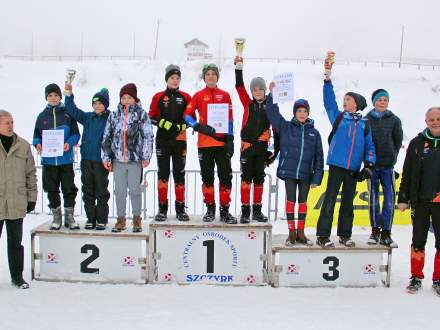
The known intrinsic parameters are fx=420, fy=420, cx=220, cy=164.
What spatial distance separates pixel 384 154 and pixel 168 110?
273cm

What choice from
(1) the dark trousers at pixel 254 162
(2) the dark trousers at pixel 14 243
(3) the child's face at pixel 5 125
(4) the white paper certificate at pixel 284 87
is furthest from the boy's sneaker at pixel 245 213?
(3) the child's face at pixel 5 125

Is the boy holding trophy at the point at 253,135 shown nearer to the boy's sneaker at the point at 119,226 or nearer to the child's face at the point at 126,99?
the child's face at the point at 126,99

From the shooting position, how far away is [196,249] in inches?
203

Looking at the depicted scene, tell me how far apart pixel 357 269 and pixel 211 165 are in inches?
87.8

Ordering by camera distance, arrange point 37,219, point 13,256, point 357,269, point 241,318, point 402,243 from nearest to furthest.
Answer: point 241,318 < point 13,256 < point 357,269 < point 402,243 < point 37,219

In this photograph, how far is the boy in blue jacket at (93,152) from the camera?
526cm

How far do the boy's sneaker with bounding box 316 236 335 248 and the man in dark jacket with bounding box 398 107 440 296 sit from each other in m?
0.93

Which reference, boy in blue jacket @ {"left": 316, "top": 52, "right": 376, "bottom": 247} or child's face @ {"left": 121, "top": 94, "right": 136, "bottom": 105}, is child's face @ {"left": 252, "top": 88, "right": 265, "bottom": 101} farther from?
child's face @ {"left": 121, "top": 94, "right": 136, "bottom": 105}

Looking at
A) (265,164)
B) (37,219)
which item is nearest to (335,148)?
(265,164)

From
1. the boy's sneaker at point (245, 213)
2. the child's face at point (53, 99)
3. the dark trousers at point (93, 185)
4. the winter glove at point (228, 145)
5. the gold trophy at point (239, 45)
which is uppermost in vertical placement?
the gold trophy at point (239, 45)

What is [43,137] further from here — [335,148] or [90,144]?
[335,148]

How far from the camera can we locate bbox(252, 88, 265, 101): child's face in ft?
17.2

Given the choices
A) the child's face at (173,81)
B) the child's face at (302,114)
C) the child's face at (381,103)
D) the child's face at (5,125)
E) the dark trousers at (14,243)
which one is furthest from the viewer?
the child's face at (173,81)

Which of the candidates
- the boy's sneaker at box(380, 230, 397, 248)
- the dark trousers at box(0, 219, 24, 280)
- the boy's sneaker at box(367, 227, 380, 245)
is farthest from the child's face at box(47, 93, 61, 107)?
the boy's sneaker at box(380, 230, 397, 248)
